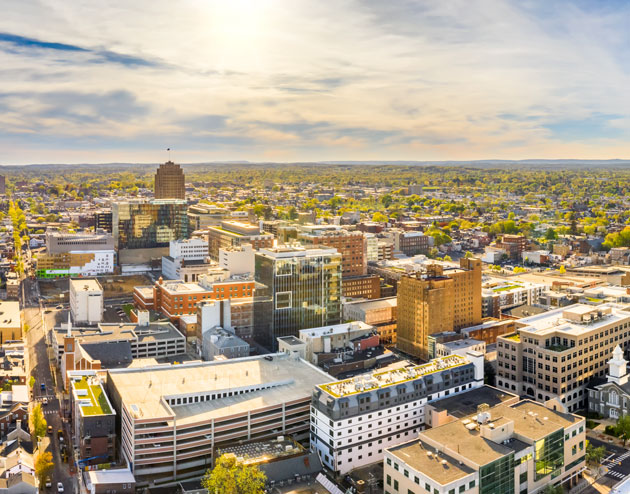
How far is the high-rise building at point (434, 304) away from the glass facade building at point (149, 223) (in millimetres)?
58084

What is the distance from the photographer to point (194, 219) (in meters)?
111

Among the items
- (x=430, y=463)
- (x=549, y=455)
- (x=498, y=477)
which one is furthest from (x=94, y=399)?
(x=549, y=455)

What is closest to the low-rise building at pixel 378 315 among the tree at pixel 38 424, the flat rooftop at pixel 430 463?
the flat rooftop at pixel 430 463

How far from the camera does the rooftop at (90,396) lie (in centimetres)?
3669

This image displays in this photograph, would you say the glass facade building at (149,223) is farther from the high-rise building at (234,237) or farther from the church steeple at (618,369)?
the church steeple at (618,369)

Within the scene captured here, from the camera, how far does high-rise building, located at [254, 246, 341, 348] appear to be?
5159 cm

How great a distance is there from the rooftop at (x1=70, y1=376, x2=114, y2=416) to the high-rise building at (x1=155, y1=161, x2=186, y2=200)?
9565 cm

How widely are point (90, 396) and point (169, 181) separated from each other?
99183 millimetres

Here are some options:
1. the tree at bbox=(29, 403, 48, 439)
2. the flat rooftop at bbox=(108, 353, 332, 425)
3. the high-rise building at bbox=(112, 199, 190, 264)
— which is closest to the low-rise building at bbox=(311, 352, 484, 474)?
the flat rooftop at bbox=(108, 353, 332, 425)

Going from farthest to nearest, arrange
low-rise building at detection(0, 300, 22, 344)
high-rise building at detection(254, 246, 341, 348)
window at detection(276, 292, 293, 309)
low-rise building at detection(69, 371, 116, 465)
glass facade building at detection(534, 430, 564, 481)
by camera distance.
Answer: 1. low-rise building at detection(0, 300, 22, 344)
2. window at detection(276, 292, 293, 309)
3. high-rise building at detection(254, 246, 341, 348)
4. low-rise building at detection(69, 371, 116, 465)
5. glass facade building at detection(534, 430, 564, 481)

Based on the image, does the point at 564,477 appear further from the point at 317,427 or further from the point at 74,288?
the point at 74,288

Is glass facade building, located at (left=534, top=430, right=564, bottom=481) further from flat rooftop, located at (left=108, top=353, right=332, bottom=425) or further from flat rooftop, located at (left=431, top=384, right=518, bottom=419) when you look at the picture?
flat rooftop, located at (left=108, top=353, right=332, bottom=425)

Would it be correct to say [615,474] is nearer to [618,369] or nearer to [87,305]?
[618,369]

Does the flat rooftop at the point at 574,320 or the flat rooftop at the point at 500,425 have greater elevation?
the flat rooftop at the point at 574,320
